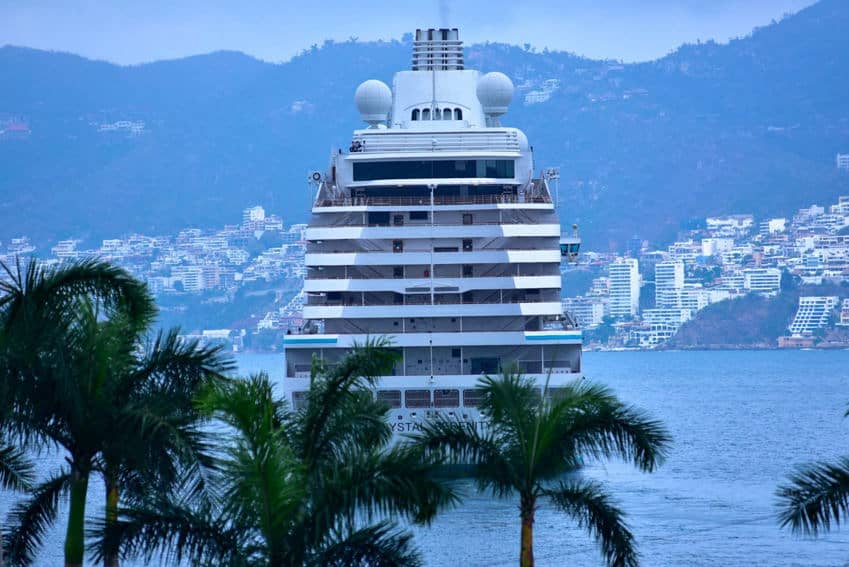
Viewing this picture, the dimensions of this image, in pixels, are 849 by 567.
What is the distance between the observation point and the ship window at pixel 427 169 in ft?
199

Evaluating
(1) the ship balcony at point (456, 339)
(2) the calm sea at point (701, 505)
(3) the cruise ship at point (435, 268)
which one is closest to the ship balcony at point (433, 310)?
(3) the cruise ship at point (435, 268)

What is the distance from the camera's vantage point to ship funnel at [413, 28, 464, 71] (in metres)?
68.6

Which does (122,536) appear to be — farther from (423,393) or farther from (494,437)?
(423,393)

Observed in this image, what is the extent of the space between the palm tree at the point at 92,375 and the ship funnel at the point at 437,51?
44.1 m

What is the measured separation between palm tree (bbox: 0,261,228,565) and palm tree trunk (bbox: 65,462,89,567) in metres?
0.02

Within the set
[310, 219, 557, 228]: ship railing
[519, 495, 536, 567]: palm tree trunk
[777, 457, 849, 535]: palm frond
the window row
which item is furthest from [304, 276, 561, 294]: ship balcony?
[777, 457, 849, 535]: palm frond

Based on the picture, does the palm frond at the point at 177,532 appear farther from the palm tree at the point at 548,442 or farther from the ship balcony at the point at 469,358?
the ship balcony at the point at 469,358

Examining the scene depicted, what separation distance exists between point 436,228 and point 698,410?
46.8 m

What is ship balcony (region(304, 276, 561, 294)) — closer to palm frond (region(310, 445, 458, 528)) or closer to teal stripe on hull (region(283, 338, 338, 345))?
Answer: teal stripe on hull (region(283, 338, 338, 345))

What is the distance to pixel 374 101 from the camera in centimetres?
6656

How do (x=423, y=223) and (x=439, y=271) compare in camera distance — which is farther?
(x=423, y=223)

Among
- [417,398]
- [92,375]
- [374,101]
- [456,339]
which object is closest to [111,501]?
[92,375]

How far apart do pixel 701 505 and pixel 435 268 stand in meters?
10.9

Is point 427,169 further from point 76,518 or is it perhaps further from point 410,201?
point 76,518
